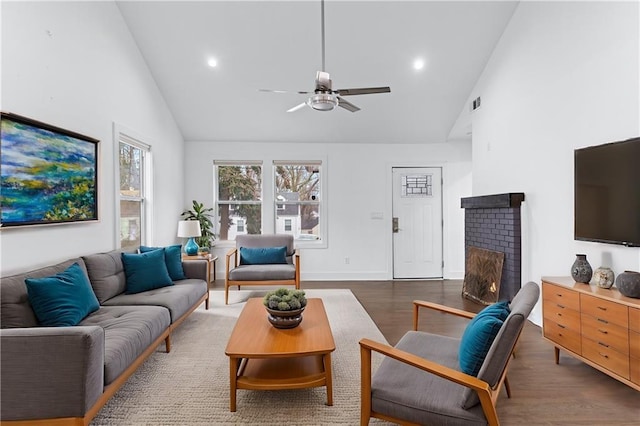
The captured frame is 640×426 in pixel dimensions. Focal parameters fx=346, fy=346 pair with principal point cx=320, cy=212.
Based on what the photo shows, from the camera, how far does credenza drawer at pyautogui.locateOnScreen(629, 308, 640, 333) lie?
7.05ft

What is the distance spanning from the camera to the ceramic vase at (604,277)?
2611mm

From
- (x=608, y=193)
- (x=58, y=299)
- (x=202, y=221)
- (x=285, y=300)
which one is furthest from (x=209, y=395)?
(x=202, y=221)

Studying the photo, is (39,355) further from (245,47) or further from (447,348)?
(245,47)

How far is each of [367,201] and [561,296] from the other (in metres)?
3.67

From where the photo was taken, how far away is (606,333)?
2.37 meters

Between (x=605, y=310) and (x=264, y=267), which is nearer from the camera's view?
(x=605, y=310)

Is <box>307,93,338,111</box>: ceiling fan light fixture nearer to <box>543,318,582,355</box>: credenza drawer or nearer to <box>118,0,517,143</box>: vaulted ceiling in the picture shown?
<box>118,0,517,143</box>: vaulted ceiling

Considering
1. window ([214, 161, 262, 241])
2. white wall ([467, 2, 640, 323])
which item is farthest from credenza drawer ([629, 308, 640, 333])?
window ([214, 161, 262, 241])

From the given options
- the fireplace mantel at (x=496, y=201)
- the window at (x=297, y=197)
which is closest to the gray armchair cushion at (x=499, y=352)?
the fireplace mantel at (x=496, y=201)

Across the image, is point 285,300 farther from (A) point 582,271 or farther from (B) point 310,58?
(B) point 310,58

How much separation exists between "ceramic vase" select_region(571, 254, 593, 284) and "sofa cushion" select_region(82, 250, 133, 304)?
13.0 feet

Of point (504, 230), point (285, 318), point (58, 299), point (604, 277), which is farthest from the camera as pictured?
point (504, 230)

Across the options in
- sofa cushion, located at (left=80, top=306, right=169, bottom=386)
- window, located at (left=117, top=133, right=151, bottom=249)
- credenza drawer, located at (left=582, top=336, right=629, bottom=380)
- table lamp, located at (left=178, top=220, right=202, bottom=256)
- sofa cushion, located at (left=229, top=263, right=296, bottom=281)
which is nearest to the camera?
sofa cushion, located at (left=80, top=306, right=169, bottom=386)

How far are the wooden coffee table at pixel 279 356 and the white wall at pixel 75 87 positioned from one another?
172 cm
